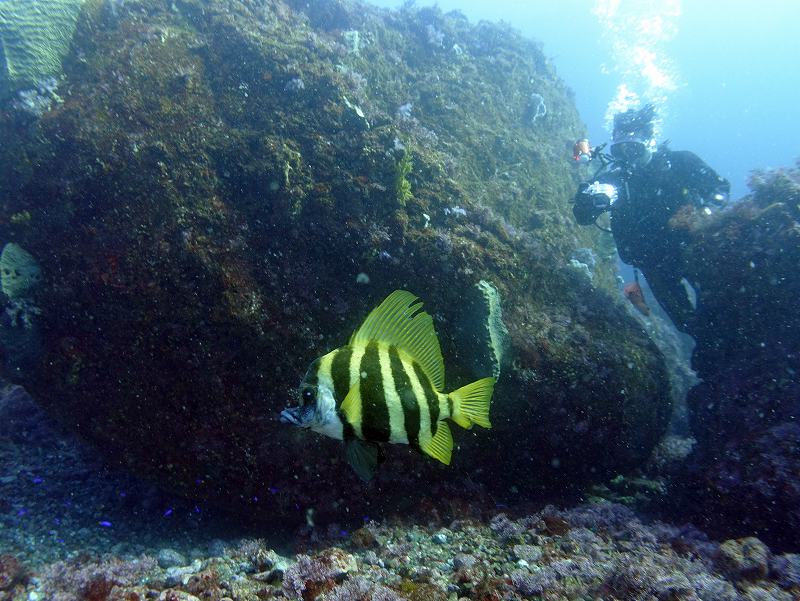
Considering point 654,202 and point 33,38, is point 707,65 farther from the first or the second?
point 33,38

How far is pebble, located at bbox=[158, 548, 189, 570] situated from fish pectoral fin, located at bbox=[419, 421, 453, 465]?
9.88ft

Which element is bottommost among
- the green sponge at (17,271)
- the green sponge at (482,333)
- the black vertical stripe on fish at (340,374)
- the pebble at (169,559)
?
the pebble at (169,559)

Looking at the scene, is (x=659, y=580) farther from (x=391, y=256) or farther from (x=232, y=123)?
(x=232, y=123)

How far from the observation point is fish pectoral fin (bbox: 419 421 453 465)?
1904 mm

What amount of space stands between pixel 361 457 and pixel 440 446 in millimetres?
382

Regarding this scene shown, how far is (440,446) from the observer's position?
1988 mm

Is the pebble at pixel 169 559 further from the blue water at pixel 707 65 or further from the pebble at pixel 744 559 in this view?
the blue water at pixel 707 65

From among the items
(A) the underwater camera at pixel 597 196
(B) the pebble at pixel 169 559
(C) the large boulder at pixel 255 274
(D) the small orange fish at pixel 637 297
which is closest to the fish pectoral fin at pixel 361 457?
(C) the large boulder at pixel 255 274

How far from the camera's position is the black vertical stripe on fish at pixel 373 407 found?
171 cm

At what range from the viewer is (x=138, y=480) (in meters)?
4.69

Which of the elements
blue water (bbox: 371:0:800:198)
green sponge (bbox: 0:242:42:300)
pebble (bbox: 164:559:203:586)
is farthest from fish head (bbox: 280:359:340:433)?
blue water (bbox: 371:0:800:198)

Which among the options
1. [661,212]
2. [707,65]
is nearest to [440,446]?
[661,212]

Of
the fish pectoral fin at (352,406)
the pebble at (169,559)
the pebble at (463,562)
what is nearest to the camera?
the fish pectoral fin at (352,406)

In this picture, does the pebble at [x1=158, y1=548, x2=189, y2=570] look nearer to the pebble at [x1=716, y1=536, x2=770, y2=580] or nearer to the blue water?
the pebble at [x1=716, y1=536, x2=770, y2=580]
